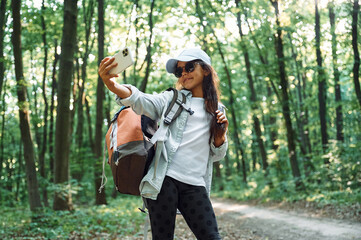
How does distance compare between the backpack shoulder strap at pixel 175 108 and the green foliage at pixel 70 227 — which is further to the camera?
the green foliage at pixel 70 227

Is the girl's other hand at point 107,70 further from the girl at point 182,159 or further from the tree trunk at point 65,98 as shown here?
the tree trunk at point 65,98

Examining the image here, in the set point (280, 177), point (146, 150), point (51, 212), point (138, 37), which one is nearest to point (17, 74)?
point (51, 212)

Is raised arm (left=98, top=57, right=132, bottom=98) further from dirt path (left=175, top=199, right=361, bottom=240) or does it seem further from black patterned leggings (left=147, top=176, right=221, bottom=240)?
dirt path (left=175, top=199, right=361, bottom=240)

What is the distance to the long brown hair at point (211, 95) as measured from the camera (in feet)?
9.00

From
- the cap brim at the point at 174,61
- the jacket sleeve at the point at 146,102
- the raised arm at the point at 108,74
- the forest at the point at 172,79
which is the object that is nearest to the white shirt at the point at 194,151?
the jacket sleeve at the point at 146,102

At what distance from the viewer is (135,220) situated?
9.78 metres

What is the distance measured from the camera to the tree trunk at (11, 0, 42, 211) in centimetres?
809

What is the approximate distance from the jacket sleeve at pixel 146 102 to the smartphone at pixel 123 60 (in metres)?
0.20

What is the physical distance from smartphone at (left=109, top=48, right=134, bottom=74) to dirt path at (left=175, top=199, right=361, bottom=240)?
572 centimetres

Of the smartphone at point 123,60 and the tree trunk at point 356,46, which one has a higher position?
the tree trunk at point 356,46

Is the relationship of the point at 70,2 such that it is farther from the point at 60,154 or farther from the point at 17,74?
A: the point at 60,154

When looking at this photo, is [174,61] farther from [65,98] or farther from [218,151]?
[65,98]

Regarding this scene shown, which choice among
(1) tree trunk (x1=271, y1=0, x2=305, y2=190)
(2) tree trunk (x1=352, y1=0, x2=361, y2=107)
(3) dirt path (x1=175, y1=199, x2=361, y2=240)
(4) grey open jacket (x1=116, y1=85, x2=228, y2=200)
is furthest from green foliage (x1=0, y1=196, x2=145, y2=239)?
(2) tree trunk (x1=352, y1=0, x2=361, y2=107)

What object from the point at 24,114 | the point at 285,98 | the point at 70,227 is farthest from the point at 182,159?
the point at 285,98
